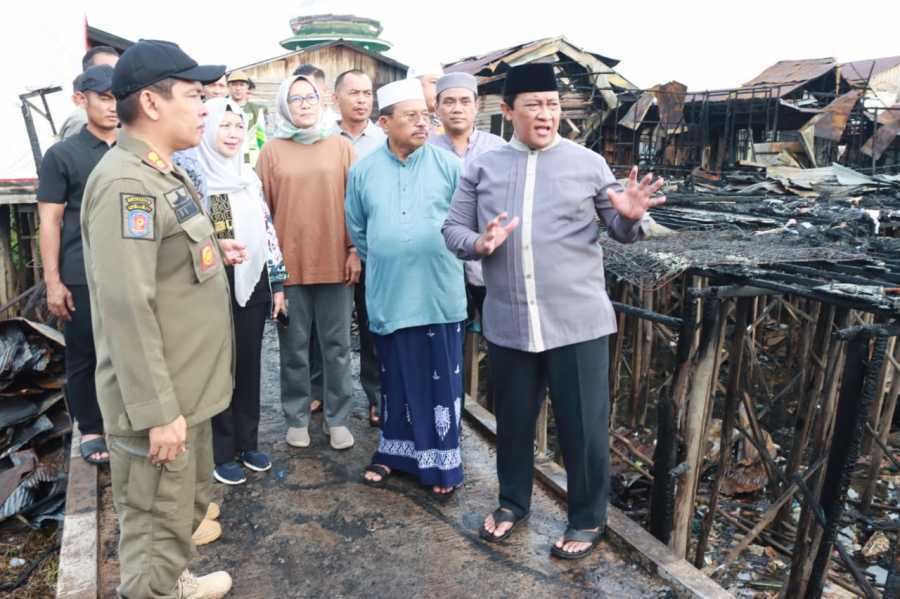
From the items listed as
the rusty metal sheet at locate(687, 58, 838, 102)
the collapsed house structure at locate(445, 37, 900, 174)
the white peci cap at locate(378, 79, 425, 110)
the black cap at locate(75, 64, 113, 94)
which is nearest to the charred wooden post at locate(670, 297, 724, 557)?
the white peci cap at locate(378, 79, 425, 110)

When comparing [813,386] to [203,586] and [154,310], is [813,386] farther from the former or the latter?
[154,310]

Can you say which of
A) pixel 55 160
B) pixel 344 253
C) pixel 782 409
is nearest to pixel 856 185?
pixel 782 409

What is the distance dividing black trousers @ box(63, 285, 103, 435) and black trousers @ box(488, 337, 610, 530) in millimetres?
2096

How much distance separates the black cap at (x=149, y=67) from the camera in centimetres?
207

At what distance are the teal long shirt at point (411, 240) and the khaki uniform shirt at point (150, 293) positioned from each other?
107cm

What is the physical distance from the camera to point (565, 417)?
9.52 feet

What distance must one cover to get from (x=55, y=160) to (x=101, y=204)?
1706 mm

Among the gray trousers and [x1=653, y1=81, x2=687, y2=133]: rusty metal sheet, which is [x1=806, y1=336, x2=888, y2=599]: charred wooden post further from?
[x1=653, y1=81, x2=687, y2=133]: rusty metal sheet

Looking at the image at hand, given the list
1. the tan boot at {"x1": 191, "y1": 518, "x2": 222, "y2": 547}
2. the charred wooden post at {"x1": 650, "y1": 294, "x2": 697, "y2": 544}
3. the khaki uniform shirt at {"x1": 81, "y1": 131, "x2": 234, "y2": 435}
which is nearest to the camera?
the khaki uniform shirt at {"x1": 81, "y1": 131, "x2": 234, "y2": 435}

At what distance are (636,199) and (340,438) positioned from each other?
89.3 inches

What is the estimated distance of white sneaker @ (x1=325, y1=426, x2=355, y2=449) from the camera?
3.97 m

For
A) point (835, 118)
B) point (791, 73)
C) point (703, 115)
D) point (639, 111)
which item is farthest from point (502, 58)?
point (791, 73)

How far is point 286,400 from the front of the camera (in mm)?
3947

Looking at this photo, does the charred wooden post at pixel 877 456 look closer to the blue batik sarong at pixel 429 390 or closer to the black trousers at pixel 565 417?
the black trousers at pixel 565 417
